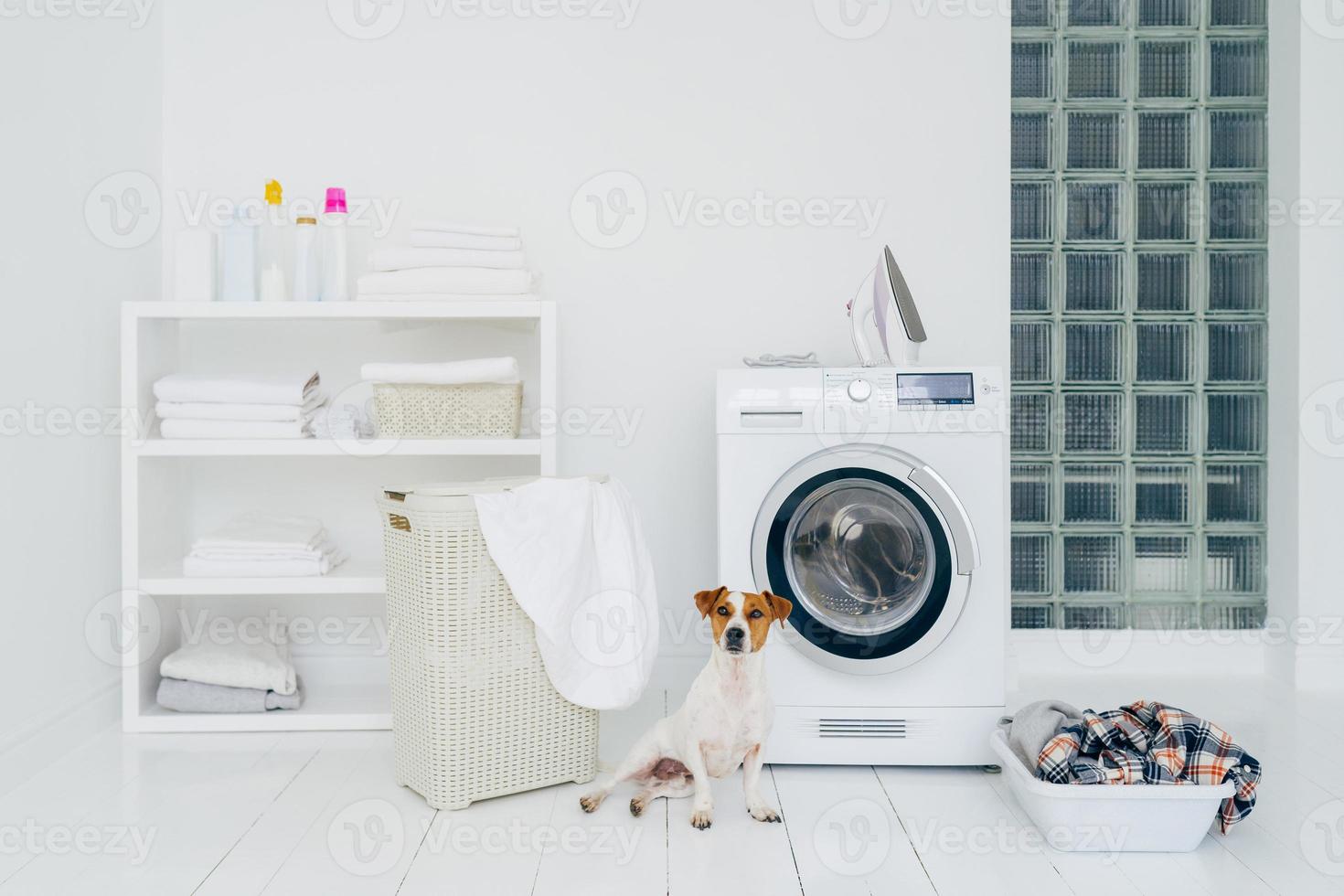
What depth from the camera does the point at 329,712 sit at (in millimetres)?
2393

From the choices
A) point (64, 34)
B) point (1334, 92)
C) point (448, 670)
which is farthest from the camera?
point (1334, 92)

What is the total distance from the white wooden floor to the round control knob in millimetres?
764

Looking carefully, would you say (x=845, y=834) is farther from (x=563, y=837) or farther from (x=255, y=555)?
(x=255, y=555)

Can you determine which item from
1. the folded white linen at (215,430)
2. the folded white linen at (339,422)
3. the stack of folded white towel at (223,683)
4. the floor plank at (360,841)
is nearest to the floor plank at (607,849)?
the floor plank at (360,841)

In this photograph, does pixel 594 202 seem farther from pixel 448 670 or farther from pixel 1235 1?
pixel 1235 1

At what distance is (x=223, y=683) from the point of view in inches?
94.2

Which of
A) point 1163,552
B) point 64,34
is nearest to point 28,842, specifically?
point 64,34

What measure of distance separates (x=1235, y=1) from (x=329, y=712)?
3053 mm

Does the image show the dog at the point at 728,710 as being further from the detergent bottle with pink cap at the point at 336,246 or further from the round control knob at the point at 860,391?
the detergent bottle with pink cap at the point at 336,246

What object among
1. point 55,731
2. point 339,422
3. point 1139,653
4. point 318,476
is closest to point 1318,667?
point 1139,653

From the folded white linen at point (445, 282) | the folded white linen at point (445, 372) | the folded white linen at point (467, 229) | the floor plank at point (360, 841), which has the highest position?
the folded white linen at point (467, 229)

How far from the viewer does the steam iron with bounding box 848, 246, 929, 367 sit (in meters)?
2.19

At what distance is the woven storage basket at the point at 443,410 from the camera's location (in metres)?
2.38

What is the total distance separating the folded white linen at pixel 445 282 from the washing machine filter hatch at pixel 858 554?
0.88 meters
